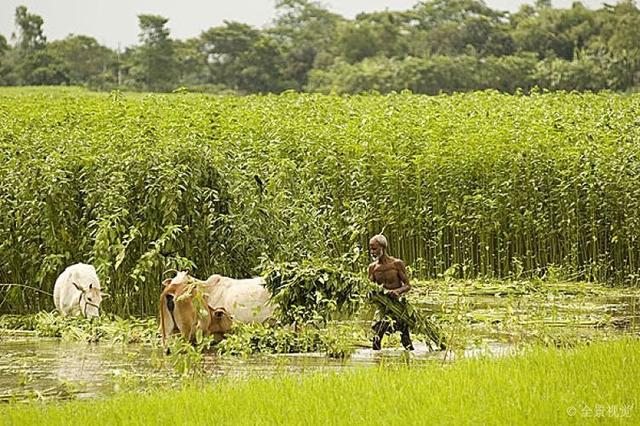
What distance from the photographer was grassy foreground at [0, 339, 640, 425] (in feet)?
25.7

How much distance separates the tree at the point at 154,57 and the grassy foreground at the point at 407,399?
170ft

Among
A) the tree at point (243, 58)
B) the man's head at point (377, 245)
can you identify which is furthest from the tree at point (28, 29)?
the man's head at point (377, 245)

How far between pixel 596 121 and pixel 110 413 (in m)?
15.0

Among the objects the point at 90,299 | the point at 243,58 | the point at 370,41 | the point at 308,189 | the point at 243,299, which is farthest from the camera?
the point at 370,41

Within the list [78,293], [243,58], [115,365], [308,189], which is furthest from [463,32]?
[115,365]

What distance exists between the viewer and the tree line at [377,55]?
56281 millimetres

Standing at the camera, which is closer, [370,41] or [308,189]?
[308,189]

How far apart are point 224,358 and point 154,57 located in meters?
51.1

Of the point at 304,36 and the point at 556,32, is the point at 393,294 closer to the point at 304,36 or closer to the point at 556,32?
the point at 556,32

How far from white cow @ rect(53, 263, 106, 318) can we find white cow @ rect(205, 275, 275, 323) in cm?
189

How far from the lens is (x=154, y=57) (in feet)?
203

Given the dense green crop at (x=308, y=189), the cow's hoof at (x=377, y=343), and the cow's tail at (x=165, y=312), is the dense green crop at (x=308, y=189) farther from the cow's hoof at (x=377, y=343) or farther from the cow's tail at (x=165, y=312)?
the cow's tail at (x=165, y=312)

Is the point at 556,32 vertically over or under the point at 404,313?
over

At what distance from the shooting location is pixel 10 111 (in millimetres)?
24766
